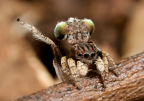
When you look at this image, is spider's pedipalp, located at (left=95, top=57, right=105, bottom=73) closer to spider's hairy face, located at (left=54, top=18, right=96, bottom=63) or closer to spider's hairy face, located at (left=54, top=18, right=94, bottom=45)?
spider's hairy face, located at (left=54, top=18, right=96, bottom=63)

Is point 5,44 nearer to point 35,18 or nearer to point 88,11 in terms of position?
point 35,18

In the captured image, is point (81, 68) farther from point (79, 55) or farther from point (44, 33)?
point (44, 33)

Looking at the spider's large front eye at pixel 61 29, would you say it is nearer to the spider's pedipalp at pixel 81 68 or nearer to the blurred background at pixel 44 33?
the spider's pedipalp at pixel 81 68

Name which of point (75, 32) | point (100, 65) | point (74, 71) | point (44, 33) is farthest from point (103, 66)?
point (44, 33)

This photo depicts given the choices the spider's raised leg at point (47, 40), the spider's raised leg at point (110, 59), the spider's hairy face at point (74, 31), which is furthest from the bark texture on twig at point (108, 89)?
the spider's hairy face at point (74, 31)

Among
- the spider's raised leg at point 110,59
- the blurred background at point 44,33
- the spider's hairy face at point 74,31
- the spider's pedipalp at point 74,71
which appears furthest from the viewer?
the blurred background at point 44,33

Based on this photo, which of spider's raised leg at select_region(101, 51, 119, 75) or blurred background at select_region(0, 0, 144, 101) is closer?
spider's raised leg at select_region(101, 51, 119, 75)

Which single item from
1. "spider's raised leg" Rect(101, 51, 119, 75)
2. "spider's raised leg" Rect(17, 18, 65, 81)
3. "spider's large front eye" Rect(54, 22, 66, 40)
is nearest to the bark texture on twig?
"spider's raised leg" Rect(101, 51, 119, 75)
